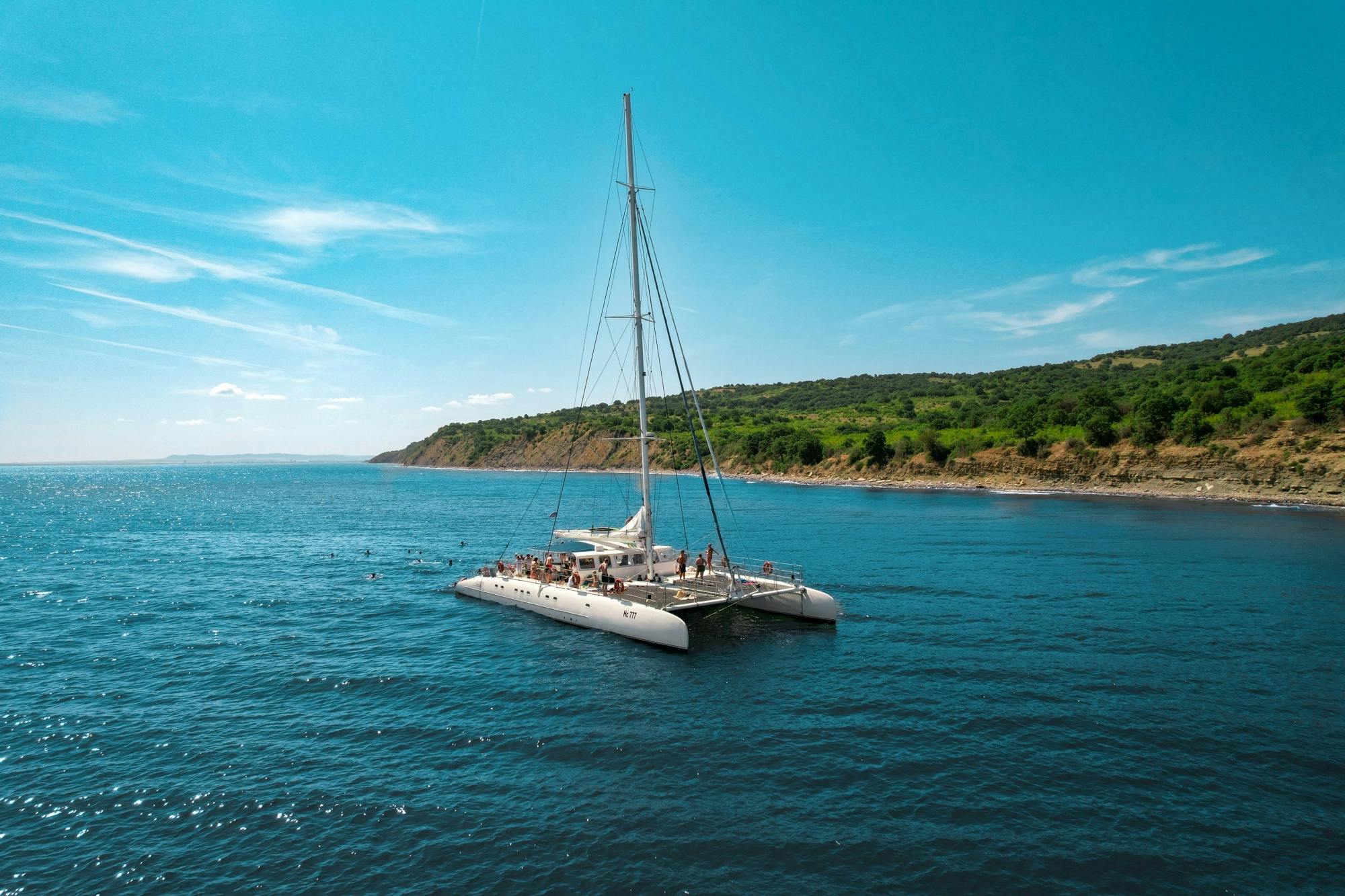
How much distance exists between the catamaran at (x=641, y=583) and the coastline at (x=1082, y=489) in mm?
19403

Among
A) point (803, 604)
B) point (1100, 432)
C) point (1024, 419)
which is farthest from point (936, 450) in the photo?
point (803, 604)

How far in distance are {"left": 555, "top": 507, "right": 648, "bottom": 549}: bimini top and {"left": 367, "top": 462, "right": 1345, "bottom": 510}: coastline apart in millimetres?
16238

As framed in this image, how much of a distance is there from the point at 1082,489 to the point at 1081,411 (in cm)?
1865

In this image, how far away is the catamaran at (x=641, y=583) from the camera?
28.8 metres

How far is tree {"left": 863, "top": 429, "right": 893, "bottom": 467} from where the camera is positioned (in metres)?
123

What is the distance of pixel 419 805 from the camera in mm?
15445

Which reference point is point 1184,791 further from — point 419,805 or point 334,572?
point 334,572

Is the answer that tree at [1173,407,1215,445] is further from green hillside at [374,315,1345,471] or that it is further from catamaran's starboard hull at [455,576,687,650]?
catamaran's starboard hull at [455,576,687,650]

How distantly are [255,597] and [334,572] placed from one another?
832 centimetres

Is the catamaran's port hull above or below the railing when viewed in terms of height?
below

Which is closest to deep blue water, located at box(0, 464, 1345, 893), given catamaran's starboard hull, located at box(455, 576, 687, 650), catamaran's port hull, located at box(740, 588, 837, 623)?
catamaran's port hull, located at box(740, 588, 837, 623)

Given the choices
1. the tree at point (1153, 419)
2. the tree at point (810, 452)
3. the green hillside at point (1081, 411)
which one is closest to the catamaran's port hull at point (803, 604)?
the green hillside at point (1081, 411)

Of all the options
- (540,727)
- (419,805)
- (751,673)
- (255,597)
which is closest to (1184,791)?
(751,673)

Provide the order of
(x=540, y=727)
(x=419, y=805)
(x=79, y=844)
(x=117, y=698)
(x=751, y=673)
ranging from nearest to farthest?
(x=79, y=844) < (x=419, y=805) < (x=540, y=727) < (x=117, y=698) < (x=751, y=673)
